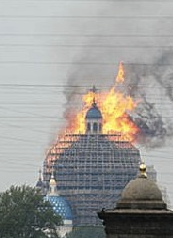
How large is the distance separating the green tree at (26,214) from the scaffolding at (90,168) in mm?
69413

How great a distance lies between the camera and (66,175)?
191500 millimetres

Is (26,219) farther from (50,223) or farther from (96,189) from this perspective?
(96,189)

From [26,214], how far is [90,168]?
8351 cm

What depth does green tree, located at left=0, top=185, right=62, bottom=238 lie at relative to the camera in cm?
10225

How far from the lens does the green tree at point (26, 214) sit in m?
102

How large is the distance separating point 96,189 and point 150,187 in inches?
6424

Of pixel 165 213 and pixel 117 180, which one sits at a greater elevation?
pixel 117 180

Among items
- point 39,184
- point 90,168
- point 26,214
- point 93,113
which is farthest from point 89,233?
point 93,113

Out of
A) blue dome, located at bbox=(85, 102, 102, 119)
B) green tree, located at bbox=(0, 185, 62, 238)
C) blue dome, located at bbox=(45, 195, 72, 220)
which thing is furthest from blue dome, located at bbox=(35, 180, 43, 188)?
green tree, located at bbox=(0, 185, 62, 238)

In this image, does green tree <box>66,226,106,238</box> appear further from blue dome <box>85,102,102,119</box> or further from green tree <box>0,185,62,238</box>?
blue dome <box>85,102,102,119</box>

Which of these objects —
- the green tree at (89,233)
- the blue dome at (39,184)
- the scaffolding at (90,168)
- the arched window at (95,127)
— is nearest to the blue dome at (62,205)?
the scaffolding at (90,168)

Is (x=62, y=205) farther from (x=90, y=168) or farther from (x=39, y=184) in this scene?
(x=90, y=168)

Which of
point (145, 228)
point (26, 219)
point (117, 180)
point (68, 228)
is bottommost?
point (145, 228)

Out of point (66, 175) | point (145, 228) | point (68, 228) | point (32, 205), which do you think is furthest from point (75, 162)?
point (145, 228)
